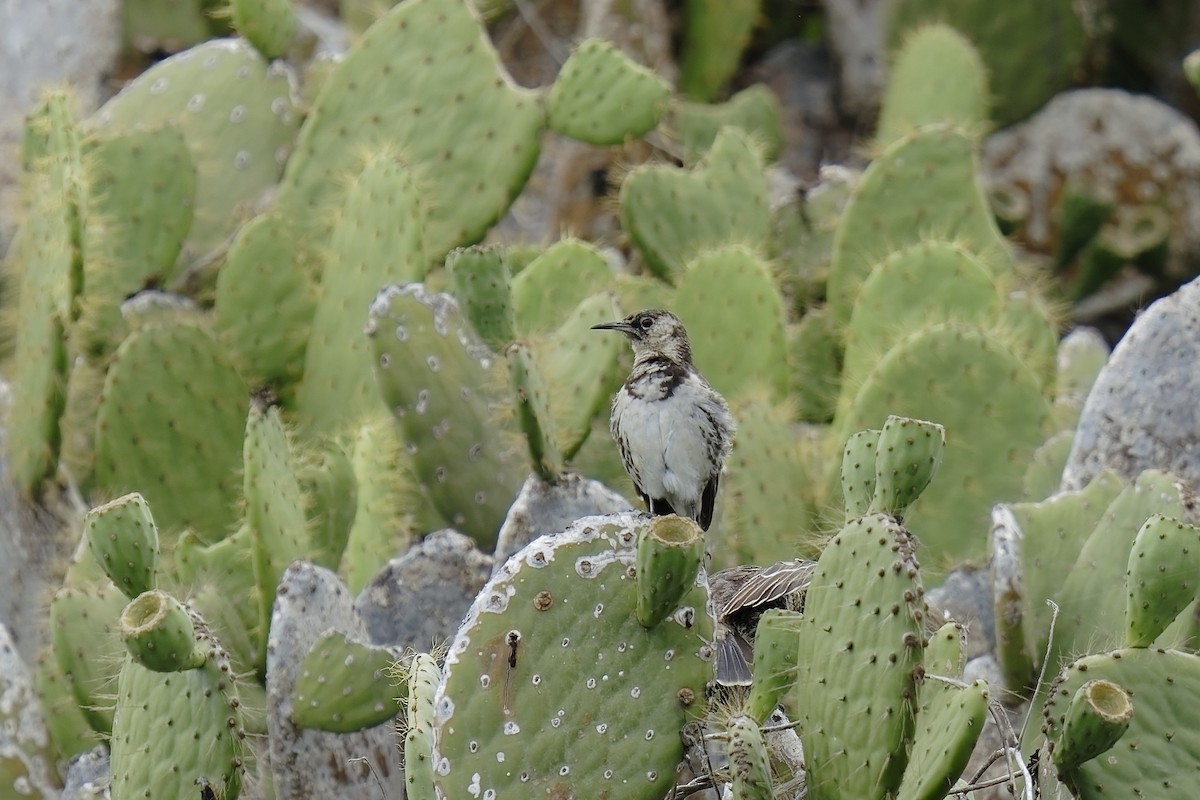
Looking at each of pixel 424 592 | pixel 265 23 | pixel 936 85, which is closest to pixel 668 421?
pixel 424 592

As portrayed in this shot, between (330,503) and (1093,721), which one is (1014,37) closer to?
(330,503)

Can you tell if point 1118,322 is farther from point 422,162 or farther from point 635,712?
point 635,712

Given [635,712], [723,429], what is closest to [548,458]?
[723,429]

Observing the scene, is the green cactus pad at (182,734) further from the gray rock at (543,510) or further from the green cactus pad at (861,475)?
the green cactus pad at (861,475)

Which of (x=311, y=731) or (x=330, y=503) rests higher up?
(x=330, y=503)

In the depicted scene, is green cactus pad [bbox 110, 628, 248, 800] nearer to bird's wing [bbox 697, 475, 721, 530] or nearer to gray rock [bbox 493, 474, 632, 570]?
gray rock [bbox 493, 474, 632, 570]

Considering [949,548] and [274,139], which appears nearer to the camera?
[949,548]
